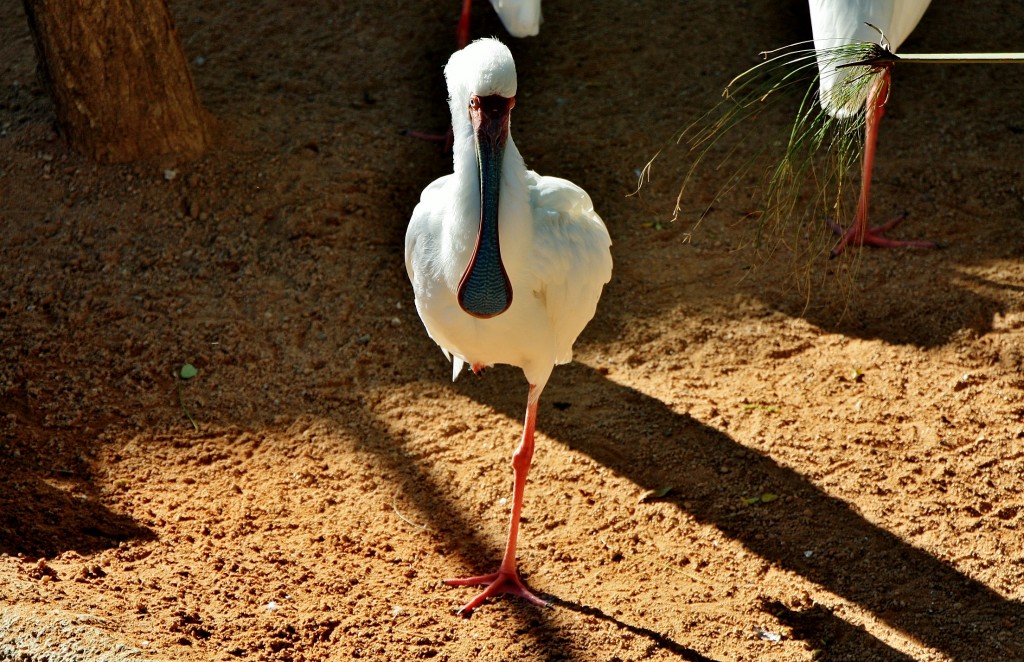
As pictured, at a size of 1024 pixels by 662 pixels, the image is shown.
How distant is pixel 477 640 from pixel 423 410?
1.39 metres

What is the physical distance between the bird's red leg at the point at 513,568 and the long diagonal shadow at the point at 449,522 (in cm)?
6

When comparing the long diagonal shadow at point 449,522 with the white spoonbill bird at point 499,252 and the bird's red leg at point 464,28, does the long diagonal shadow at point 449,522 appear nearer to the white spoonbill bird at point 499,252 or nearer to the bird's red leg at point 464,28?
the white spoonbill bird at point 499,252

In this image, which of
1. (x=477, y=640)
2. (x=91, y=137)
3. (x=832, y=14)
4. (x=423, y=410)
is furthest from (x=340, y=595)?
(x=832, y=14)

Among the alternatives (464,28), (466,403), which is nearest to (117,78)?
(464,28)

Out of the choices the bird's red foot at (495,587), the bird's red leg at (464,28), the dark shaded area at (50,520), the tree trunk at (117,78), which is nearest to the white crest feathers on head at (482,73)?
the bird's red foot at (495,587)

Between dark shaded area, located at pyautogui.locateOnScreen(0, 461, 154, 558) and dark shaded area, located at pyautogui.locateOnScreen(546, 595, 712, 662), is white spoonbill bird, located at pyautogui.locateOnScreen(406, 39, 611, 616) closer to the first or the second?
dark shaded area, located at pyautogui.locateOnScreen(546, 595, 712, 662)

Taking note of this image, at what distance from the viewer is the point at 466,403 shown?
4.88 m

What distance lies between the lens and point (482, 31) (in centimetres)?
718

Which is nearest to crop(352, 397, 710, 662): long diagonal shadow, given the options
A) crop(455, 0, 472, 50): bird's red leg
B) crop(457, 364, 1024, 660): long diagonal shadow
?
crop(457, 364, 1024, 660): long diagonal shadow

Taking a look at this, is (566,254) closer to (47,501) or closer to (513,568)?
(513,568)

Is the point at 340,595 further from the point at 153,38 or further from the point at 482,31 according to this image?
the point at 482,31

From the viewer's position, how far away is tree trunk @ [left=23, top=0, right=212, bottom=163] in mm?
5355

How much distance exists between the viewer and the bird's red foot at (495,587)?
3865 millimetres

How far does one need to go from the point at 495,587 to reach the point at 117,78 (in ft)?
11.8
